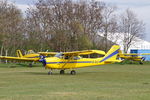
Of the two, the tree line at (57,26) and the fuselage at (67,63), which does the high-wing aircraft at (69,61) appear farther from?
the tree line at (57,26)

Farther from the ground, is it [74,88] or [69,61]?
[69,61]

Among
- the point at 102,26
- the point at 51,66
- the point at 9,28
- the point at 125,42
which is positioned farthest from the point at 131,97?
the point at 125,42

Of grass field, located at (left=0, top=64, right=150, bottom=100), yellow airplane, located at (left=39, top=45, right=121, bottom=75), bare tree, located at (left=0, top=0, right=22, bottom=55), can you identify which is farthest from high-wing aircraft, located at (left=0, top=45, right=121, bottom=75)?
bare tree, located at (left=0, top=0, right=22, bottom=55)

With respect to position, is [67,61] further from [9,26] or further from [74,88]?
[9,26]

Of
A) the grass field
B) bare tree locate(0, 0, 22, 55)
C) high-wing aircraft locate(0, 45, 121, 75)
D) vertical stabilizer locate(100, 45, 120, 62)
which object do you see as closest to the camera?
the grass field

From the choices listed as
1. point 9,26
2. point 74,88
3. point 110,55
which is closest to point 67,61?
point 110,55

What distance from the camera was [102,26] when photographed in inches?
2377

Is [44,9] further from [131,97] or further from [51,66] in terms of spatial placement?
[131,97]

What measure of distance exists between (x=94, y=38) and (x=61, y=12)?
9.44 meters

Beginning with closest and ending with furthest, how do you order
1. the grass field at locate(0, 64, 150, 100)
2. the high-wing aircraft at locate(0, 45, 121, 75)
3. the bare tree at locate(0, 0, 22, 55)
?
the grass field at locate(0, 64, 150, 100) → the high-wing aircraft at locate(0, 45, 121, 75) → the bare tree at locate(0, 0, 22, 55)

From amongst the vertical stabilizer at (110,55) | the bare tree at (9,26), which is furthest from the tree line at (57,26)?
the vertical stabilizer at (110,55)

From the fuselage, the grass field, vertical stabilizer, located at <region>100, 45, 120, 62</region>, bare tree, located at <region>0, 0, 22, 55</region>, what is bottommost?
the grass field

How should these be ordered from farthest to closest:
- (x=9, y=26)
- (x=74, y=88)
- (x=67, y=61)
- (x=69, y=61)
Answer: (x=9, y=26) → (x=69, y=61) → (x=67, y=61) → (x=74, y=88)

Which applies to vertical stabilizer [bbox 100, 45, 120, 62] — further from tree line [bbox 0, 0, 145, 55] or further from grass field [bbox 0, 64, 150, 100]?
tree line [bbox 0, 0, 145, 55]
